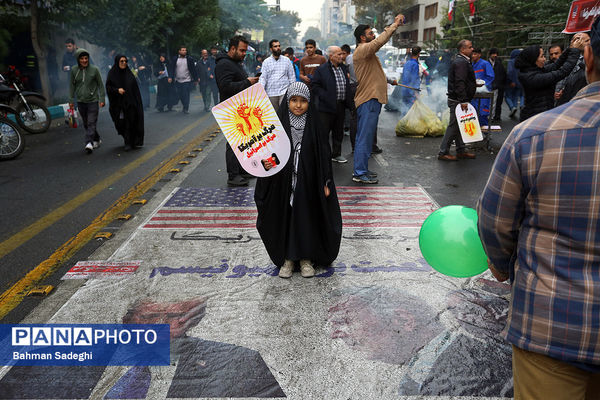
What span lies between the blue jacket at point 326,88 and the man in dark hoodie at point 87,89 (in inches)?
161

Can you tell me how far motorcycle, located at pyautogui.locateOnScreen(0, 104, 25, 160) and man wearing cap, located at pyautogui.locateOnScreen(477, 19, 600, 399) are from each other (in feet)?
28.3

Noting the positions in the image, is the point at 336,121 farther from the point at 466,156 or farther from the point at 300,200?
the point at 300,200

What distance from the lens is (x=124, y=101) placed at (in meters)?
9.33

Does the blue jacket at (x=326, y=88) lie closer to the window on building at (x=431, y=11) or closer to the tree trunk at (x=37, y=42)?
the tree trunk at (x=37, y=42)

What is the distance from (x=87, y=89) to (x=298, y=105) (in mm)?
6474

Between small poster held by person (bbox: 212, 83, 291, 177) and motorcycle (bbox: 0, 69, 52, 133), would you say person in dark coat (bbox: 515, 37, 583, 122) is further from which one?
motorcycle (bbox: 0, 69, 52, 133)

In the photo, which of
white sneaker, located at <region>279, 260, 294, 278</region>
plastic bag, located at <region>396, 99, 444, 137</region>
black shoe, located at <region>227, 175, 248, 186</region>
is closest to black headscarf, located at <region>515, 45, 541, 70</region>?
plastic bag, located at <region>396, 99, 444, 137</region>

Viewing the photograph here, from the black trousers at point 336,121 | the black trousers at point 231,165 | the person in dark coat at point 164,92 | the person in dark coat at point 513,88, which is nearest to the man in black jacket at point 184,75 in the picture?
the person in dark coat at point 164,92

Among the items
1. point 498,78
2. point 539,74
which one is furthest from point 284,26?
point 539,74

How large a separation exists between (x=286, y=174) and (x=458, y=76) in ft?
16.3

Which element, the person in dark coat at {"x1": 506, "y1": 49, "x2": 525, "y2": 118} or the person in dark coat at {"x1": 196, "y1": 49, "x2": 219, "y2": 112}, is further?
the person in dark coat at {"x1": 196, "y1": 49, "x2": 219, "y2": 112}

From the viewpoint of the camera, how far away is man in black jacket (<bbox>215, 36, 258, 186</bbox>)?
6461 mm

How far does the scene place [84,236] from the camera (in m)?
4.84

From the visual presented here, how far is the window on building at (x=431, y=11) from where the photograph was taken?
2156 inches
